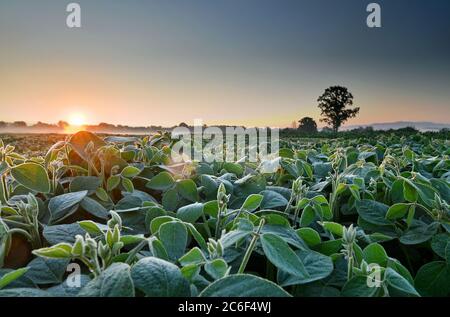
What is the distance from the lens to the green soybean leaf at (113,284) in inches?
18.2

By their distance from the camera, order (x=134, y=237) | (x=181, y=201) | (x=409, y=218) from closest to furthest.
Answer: (x=134, y=237) < (x=409, y=218) < (x=181, y=201)

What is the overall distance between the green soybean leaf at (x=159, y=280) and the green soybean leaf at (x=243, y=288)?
34mm

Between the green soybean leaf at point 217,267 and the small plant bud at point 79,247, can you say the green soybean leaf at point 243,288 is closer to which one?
the green soybean leaf at point 217,267

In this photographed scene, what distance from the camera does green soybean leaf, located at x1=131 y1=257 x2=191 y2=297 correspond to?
1.58ft

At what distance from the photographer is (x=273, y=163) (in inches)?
48.7

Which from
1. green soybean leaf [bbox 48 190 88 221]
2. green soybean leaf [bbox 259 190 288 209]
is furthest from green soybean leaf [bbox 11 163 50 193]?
green soybean leaf [bbox 259 190 288 209]

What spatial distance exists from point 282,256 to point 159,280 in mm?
190

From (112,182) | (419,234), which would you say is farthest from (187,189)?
(419,234)

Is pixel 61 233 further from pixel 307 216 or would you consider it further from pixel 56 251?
pixel 307 216

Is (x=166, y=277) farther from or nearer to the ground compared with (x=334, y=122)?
nearer to the ground
